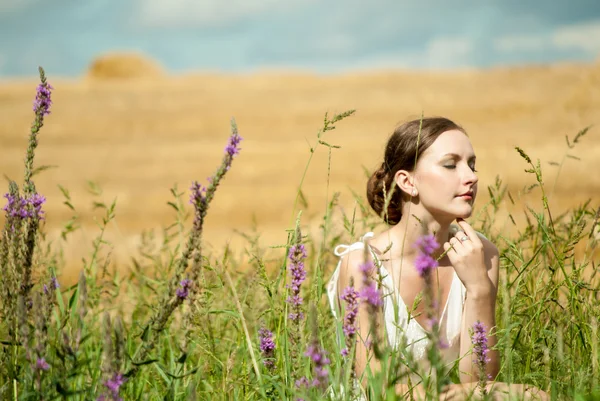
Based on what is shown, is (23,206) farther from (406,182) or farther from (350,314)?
(406,182)

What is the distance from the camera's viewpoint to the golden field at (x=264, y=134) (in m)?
9.31

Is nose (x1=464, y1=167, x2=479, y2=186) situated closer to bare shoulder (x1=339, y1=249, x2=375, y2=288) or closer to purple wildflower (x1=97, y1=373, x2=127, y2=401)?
bare shoulder (x1=339, y1=249, x2=375, y2=288)

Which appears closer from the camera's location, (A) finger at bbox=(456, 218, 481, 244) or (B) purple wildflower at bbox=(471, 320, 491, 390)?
(B) purple wildflower at bbox=(471, 320, 491, 390)

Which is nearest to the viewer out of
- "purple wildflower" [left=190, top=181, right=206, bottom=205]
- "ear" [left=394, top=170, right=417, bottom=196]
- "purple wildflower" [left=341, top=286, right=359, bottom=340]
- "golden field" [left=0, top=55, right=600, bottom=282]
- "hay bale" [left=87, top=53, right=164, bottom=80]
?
"purple wildflower" [left=190, top=181, right=206, bottom=205]

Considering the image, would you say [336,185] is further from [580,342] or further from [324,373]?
[324,373]

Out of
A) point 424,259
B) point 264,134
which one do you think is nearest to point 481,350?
point 424,259

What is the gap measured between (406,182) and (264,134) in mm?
12743

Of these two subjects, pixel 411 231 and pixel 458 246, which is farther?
pixel 411 231

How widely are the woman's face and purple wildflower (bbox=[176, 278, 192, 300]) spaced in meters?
1.17

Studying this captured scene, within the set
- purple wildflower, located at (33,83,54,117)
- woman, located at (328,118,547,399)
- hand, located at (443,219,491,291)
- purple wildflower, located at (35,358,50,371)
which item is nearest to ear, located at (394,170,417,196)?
woman, located at (328,118,547,399)

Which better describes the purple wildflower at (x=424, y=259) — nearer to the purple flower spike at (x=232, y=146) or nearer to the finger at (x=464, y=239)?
the purple flower spike at (x=232, y=146)

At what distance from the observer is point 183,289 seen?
1265mm

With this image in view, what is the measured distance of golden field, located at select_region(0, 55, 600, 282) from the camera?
931 centimetres

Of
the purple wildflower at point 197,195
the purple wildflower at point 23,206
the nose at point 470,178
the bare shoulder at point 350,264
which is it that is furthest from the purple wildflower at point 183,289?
the nose at point 470,178
